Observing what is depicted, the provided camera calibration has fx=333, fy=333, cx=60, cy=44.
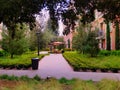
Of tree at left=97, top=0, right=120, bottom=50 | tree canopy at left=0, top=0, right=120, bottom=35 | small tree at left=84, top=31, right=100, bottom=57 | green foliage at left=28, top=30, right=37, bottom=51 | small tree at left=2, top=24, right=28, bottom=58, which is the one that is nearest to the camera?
tree canopy at left=0, top=0, right=120, bottom=35

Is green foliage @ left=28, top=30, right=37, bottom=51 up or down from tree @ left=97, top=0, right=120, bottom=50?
down

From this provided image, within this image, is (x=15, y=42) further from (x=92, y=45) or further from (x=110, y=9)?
(x=110, y=9)

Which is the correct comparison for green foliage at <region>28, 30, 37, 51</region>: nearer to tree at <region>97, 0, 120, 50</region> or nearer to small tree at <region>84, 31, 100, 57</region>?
small tree at <region>84, 31, 100, 57</region>

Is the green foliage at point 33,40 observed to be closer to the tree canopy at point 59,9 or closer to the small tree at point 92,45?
the small tree at point 92,45

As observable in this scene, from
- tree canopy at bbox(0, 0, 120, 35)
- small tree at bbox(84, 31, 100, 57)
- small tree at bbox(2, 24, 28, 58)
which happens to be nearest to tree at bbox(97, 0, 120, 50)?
tree canopy at bbox(0, 0, 120, 35)

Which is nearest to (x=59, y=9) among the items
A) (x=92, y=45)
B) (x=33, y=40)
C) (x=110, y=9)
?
(x=110, y=9)

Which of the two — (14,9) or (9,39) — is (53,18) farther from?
(9,39)

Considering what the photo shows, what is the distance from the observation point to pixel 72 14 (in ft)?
45.0

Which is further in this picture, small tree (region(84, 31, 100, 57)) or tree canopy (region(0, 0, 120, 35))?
small tree (region(84, 31, 100, 57))

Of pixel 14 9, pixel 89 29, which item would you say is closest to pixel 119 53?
pixel 89 29

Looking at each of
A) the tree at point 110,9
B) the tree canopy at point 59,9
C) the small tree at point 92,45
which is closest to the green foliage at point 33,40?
the small tree at point 92,45

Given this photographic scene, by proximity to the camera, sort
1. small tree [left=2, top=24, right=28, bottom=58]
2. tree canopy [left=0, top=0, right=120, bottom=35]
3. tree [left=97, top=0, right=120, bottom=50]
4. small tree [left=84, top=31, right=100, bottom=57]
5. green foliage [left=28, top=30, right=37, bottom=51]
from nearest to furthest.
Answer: tree canopy [left=0, top=0, right=120, bottom=35], tree [left=97, top=0, right=120, bottom=50], small tree [left=2, top=24, right=28, bottom=58], small tree [left=84, top=31, right=100, bottom=57], green foliage [left=28, top=30, right=37, bottom=51]

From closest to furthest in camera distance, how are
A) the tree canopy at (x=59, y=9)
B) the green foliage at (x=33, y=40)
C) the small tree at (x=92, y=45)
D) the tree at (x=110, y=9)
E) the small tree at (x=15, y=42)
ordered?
the tree canopy at (x=59, y=9)
the tree at (x=110, y=9)
the small tree at (x=15, y=42)
the small tree at (x=92, y=45)
the green foliage at (x=33, y=40)

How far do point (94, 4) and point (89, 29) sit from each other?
26204 millimetres
